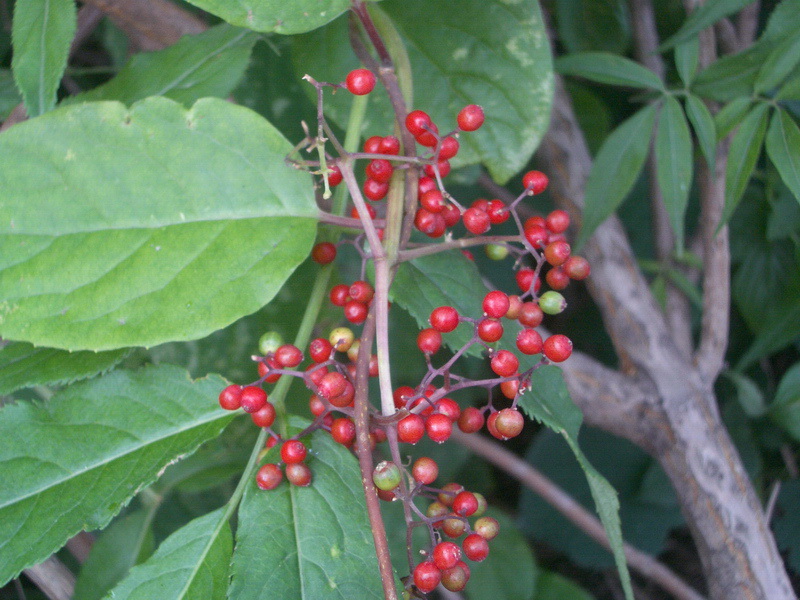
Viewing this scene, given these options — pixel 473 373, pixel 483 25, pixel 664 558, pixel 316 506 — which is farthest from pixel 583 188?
pixel 664 558

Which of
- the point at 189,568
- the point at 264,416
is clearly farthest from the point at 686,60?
the point at 189,568

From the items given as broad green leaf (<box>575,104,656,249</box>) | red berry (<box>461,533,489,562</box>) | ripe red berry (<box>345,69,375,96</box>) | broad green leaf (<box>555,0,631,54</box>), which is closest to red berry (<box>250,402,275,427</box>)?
red berry (<box>461,533,489,562</box>)

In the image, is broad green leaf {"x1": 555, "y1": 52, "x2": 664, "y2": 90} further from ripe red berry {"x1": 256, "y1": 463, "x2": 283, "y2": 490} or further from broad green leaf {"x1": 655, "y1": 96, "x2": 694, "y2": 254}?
ripe red berry {"x1": 256, "y1": 463, "x2": 283, "y2": 490}

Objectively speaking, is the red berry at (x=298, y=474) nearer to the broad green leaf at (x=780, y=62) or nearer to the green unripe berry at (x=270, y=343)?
the green unripe berry at (x=270, y=343)

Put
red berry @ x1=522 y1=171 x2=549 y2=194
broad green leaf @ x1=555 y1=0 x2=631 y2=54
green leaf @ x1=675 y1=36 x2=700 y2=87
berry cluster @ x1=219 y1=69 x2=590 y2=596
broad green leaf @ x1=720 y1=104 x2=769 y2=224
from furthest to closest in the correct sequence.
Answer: broad green leaf @ x1=555 y1=0 x2=631 y2=54
green leaf @ x1=675 y1=36 x2=700 y2=87
broad green leaf @ x1=720 y1=104 x2=769 y2=224
red berry @ x1=522 y1=171 x2=549 y2=194
berry cluster @ x1=219 y1=69 x2=590 y2=596

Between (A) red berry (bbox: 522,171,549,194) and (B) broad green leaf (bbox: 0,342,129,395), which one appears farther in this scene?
(A) red berry (bbox: 522,171,549,194)
